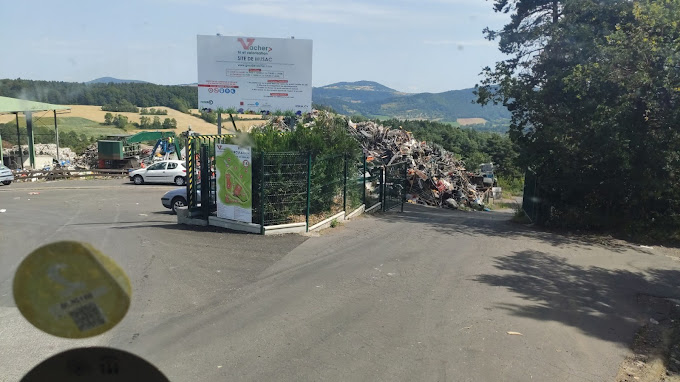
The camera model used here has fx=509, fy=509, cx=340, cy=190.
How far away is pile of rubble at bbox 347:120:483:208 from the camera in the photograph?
26719 millimetres

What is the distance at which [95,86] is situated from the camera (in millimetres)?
62906

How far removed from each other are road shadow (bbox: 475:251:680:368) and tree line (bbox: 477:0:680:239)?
4.10 meters

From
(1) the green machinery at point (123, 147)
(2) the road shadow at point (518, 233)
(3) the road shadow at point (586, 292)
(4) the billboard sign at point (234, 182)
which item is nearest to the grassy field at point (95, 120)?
(1) the green machinery at point (123, 147)

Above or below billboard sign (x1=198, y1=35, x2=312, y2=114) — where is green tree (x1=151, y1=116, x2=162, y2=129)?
below

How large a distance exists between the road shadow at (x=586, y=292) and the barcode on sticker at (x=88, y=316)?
18.5 ft

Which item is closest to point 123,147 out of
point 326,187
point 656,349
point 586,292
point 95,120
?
point 326,187

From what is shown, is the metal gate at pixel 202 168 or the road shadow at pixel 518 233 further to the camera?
the metal gate at pixel 202 168

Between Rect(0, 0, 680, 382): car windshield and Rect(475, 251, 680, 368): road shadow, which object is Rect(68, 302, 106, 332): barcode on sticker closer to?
Rect(0, 0, 680, 382): car windshield

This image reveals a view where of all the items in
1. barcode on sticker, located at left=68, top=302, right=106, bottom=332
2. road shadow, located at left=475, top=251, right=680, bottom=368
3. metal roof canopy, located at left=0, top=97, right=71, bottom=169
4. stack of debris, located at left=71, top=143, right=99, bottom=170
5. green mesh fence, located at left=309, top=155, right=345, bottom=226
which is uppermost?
metal roof canopy, located at left=0, top=97, right=71, bottom=169

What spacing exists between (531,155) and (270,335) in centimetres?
1203

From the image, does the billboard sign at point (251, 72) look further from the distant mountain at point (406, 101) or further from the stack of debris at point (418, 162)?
the distant mountain at point (406, 101)

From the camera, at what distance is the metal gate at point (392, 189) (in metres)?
18.8

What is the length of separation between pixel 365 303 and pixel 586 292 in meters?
3.71

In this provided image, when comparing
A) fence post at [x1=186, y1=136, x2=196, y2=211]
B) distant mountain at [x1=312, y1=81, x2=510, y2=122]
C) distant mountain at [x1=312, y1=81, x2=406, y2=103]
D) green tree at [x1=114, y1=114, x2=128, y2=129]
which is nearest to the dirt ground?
fence post at [x1=186, y1=136, x2=196, y2=211]
